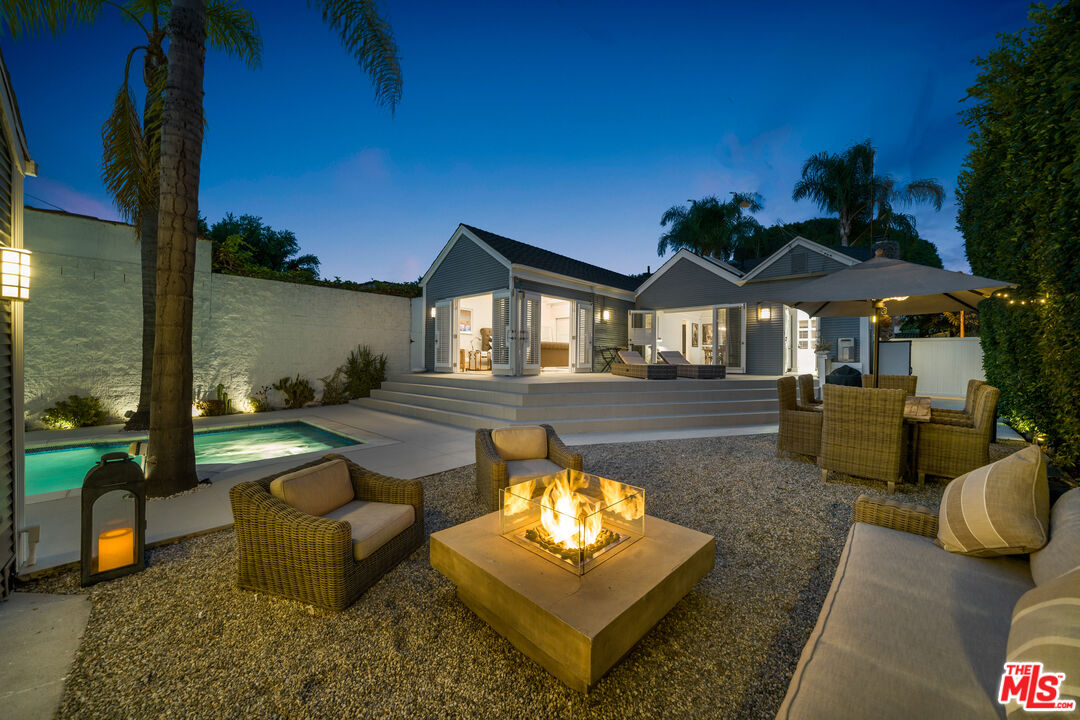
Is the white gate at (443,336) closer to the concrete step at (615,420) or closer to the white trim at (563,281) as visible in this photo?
the white trim at (563,281)

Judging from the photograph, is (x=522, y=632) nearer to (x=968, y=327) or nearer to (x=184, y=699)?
(x=184, y=699)

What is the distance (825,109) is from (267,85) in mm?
34065

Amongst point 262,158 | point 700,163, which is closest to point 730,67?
point 700,163

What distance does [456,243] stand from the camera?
38.6ft

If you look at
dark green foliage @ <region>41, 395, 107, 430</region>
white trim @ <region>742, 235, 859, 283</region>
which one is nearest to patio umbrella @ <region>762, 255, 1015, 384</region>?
white trim @ <region>742, 235, 859, 283</region>

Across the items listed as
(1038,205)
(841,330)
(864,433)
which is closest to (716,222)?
(841,330)

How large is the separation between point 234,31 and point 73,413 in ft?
22.5

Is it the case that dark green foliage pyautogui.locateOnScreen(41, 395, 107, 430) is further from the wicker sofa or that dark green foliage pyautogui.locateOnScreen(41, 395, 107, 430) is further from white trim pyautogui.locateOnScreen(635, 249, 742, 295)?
white trim pyautogui.locateOnScreen(635, 249, 742, 295)

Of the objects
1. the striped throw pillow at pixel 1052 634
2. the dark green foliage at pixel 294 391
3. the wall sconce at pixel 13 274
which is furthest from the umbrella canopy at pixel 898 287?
the dark green foliage at pixel 294 391

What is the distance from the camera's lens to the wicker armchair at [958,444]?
3.59 metres

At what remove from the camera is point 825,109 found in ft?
92.1

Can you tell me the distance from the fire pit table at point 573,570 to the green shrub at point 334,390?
9.03 meters

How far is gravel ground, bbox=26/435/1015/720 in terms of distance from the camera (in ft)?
5.12

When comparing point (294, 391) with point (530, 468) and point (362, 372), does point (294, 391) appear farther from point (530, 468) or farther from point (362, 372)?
point (530, 468)
